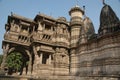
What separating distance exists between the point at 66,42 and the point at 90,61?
226 inches

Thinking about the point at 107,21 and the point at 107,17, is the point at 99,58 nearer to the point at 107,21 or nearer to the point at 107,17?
the point at 107,21

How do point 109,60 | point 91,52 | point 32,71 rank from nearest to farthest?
point 109,60 → point 91,52 → point 32,71

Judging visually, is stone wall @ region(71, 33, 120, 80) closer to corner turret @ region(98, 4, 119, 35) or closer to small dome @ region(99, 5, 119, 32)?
corner turret @ region(98, 4, 119, 35)

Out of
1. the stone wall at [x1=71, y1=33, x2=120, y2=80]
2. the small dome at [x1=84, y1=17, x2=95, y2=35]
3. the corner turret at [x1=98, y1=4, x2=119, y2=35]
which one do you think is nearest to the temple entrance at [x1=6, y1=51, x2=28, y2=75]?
the stone wall at [x1=71, y1=33, x2=120, y2=80]

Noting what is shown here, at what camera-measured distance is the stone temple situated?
54.3 ft

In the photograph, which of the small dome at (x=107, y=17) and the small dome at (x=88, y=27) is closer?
the small dome at (x=107, y=17)

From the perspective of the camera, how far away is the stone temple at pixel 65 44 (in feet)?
54.3

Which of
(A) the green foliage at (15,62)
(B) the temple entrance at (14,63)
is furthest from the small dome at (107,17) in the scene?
(A) the green foliage at (15,62)

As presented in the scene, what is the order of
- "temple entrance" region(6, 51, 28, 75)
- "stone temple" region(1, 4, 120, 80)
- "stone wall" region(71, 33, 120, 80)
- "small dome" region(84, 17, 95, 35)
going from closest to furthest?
"stone wall" region(71, 33, 120, 80)
"stone temple" region(1, 4, 120, 80)
"small dome" region(84, 17, 95, 35)
"temple entrance" region(6, 51, 28, 75)

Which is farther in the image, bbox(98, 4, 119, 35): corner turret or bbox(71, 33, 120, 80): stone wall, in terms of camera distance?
bbox(98, 4, 119, 35): corner turret

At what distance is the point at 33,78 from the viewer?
17531 millimetres

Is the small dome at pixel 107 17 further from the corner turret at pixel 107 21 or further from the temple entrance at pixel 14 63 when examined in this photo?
the temple entrance at pixel 14 63

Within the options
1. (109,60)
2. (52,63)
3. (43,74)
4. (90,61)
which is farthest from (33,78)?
(109,60)

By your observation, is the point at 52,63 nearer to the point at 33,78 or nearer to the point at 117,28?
the point at 33,78
